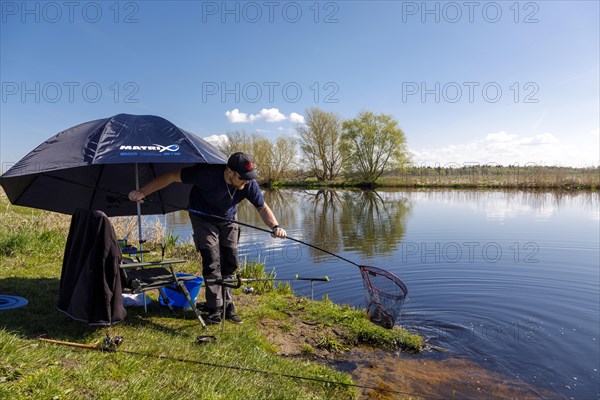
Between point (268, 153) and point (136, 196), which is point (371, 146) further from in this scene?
point (136, 196)

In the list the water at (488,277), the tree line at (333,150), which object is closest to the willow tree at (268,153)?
the tree line at (333,150)

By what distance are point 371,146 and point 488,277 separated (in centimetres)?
4293

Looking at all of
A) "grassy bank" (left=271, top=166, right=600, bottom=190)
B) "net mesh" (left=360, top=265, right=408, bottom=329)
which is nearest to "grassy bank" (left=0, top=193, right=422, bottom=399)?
"net mesh" (left=360, top=265, right=408, bottom=329)

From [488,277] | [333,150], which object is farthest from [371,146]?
[488,277]

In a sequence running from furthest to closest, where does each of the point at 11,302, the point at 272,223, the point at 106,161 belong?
the point at 272,223
the point at 11,302
the point at 106,161

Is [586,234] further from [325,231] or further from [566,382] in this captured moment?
[566,382]

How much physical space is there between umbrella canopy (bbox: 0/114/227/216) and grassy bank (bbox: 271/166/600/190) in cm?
4241

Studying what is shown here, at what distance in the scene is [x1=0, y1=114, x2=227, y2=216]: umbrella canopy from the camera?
4395 millimetres

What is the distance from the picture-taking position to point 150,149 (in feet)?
15.3

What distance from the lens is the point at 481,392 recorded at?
4879 mm

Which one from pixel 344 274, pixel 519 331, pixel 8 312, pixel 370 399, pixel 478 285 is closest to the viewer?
pixel 370 399

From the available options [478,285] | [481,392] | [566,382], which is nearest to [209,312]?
[481,392]

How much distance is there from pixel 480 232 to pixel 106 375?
16422 mm

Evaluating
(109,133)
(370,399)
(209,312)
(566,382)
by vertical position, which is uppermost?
(109,133)
